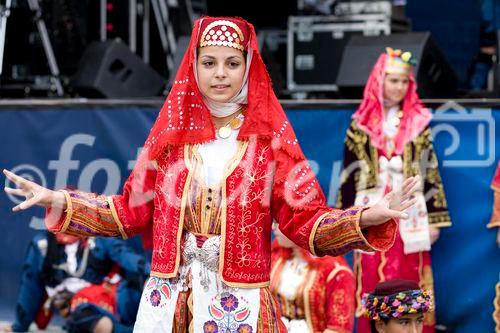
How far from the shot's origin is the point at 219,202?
167 inches

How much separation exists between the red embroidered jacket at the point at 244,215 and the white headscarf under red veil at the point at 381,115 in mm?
2915

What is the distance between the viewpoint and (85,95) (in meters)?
9.02

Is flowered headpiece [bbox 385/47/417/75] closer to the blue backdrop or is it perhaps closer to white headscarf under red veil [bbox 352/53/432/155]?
white headscarf under red veil [bbox 352/53/432/155]

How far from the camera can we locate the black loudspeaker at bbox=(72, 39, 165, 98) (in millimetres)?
8891

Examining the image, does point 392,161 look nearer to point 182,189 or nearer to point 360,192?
point 360,192

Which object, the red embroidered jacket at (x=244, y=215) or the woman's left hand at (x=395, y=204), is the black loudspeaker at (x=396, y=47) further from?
the woman's left hand at (x=395, y=204)

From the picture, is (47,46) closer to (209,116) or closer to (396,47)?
(396,47)

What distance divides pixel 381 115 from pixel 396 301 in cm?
212

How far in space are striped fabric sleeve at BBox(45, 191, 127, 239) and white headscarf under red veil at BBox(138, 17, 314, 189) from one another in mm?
255

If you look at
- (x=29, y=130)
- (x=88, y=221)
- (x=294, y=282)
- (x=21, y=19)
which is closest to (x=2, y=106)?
(x=29, y=130)

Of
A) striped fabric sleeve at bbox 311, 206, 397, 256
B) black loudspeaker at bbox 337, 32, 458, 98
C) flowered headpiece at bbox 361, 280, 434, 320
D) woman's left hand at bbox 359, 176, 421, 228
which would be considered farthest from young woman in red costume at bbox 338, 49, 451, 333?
woman's left hand at bbox 359, 176, 421, 228

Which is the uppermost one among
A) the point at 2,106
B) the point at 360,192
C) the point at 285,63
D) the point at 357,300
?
the point at 285,63

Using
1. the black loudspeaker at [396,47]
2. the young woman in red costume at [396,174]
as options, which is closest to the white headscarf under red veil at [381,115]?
the young woman in red costume at [396,174]

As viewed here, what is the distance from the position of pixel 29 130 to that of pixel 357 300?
2.29 m
